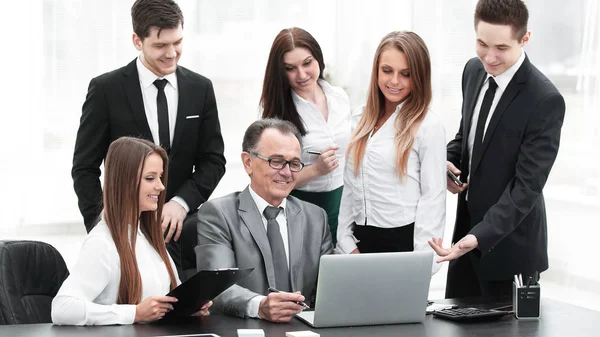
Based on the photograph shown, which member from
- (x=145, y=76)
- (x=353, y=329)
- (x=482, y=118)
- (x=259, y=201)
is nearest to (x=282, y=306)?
(x=353, y=329)

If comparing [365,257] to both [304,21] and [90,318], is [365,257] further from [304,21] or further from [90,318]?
[304,21]

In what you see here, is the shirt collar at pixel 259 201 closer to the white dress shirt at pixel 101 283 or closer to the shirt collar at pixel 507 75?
the white dress shirt at pixel 101 283

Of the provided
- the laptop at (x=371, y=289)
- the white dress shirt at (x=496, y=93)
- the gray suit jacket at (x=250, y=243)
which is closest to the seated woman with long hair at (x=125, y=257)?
the gray suit jacket at (x=250, y=243)

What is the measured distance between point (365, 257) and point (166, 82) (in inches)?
55.6

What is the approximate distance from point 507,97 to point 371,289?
1023 millimetres

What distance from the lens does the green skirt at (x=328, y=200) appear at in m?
3.76

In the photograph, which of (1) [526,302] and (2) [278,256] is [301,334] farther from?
(1) [526,302]

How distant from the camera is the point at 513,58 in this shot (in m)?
3.22

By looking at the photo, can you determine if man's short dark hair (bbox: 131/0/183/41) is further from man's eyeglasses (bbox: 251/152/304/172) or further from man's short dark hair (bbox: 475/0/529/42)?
man's short dark hair (bbox: 475/0/529/42)

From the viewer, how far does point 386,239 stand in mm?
3268

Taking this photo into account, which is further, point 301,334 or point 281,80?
point 281,80

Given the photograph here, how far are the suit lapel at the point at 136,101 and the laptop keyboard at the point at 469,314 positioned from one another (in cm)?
142

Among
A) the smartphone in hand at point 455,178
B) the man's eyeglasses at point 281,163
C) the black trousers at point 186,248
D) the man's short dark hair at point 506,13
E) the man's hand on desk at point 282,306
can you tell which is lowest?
the man's hand on desk at point 282,306

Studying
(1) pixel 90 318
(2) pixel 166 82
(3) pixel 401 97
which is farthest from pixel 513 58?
(1) pixel 90 318
